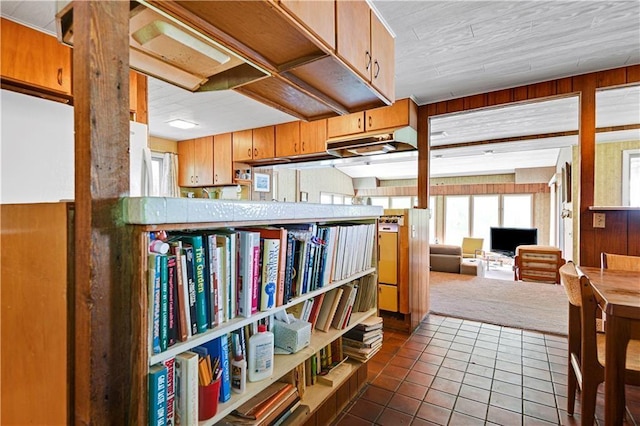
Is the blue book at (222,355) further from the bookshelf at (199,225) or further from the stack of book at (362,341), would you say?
the stack of book at (362,341)

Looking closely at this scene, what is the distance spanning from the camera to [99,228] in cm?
71

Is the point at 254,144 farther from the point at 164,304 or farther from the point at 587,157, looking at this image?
the point at 164,304

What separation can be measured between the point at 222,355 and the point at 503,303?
12.9 ft

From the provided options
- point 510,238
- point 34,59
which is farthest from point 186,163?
point 510,238

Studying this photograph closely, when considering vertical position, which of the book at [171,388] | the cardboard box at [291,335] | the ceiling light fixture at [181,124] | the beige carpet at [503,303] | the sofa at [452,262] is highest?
the ceiling light fixture at [181,124]

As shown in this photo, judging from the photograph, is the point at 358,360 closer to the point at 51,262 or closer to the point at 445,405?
the point at 445,405

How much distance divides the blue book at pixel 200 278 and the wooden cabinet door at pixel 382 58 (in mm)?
1279

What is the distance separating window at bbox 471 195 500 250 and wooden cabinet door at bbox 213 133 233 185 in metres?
7.89

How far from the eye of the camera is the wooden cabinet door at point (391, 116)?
3.14 meters

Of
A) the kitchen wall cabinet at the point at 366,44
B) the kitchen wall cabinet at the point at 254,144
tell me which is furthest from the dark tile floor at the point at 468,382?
the kitchen wall cabinet at the point at 254,144

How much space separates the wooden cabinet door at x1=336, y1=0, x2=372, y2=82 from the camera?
141cm

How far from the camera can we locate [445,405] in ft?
6.19

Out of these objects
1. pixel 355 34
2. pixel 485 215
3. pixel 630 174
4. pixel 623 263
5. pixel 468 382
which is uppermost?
pixel 355 34

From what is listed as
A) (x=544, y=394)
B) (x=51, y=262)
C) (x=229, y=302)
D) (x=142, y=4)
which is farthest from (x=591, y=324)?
(x=142, y=4)
